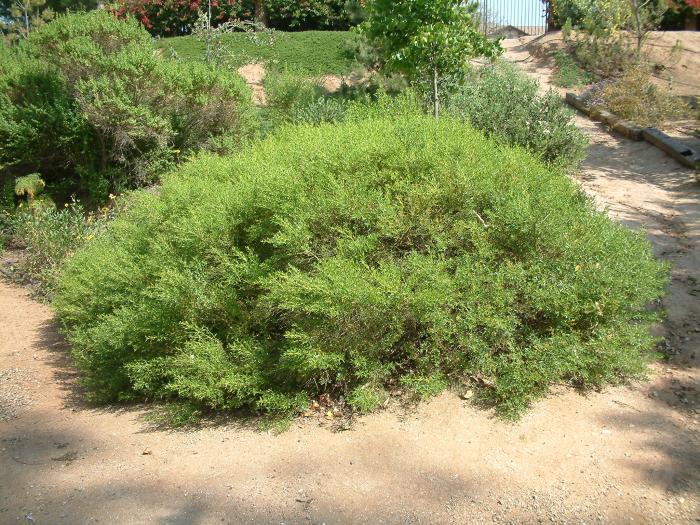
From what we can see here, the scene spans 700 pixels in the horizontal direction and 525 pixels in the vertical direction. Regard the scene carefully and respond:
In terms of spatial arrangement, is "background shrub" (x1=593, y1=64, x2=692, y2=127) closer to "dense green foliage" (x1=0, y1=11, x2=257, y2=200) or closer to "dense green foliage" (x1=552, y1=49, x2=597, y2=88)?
"dense green foliage" (x1=552, y1=49, x2=597, y2=88)

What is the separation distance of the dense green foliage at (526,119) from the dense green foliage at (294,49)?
8.12 metres

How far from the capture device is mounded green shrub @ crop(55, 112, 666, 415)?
14.4 ft

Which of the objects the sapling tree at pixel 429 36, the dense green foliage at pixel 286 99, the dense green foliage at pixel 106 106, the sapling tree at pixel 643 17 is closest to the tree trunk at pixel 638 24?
the sapling tree at pixel 643 17

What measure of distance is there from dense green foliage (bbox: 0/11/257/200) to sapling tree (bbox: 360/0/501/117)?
124 inches

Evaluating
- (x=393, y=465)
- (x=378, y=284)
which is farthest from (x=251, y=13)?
(x=393, y=465)

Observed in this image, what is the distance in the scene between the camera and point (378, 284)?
445 cm

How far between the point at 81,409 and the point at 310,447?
93.5 inches

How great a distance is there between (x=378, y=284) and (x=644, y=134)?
29.1 ft

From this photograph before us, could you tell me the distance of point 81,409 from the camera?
5.57 meters

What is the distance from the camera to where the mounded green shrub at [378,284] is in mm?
4402

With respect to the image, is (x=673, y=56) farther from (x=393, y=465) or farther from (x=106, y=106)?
(x=393, y=465)

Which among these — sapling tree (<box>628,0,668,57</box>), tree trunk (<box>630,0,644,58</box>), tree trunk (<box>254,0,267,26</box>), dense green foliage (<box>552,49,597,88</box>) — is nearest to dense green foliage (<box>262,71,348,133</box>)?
dense green foliage (<box>552,49,597,88</box>)

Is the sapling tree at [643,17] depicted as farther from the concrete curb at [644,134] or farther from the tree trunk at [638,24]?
the concrete curb at [644,134]

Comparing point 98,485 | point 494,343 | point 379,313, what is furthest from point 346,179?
point 98,485
